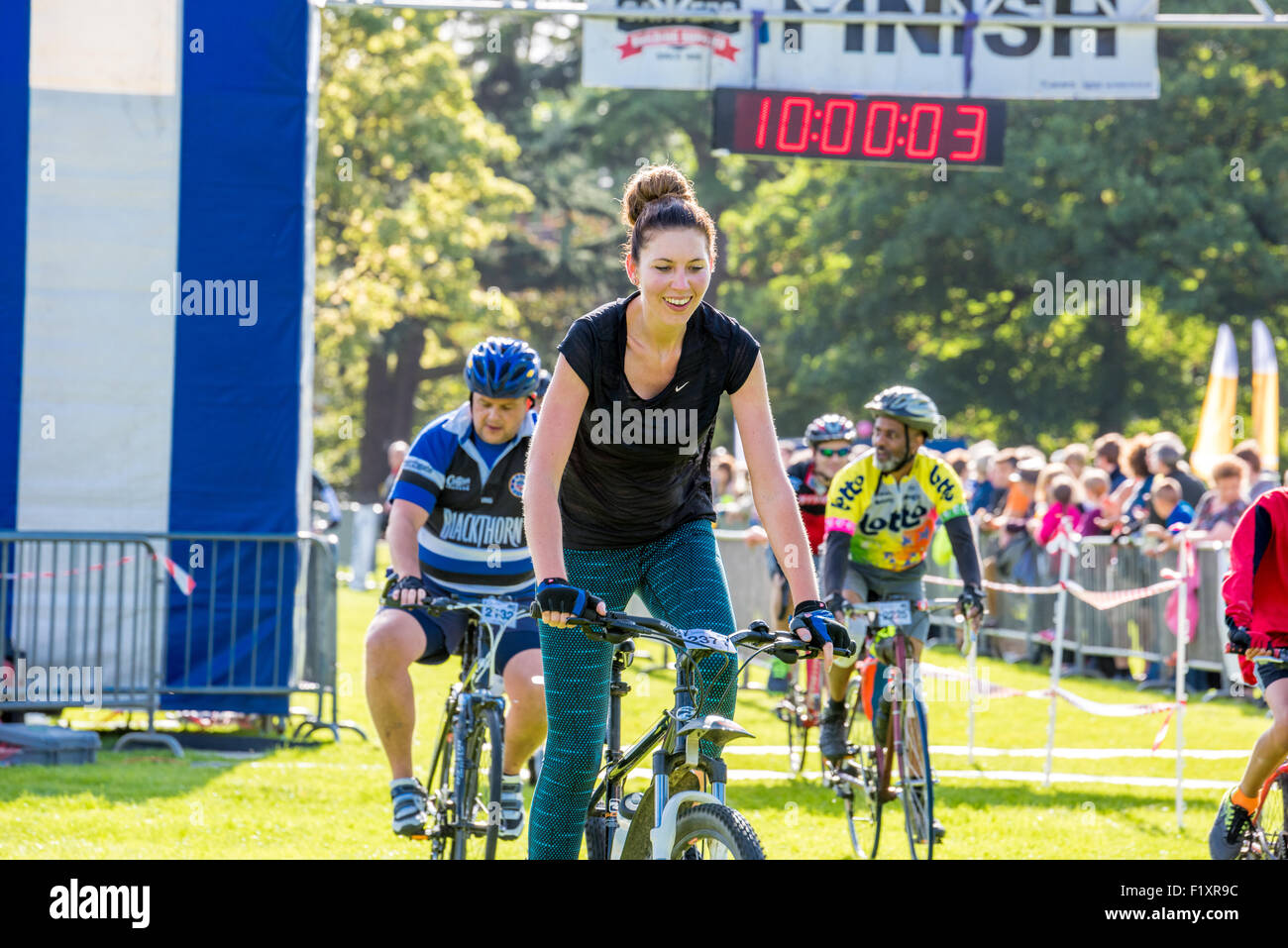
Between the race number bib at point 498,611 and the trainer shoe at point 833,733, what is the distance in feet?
8.53

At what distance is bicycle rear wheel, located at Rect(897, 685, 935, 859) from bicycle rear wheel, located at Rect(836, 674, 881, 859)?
0.78ft

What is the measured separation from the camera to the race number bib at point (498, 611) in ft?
22.2

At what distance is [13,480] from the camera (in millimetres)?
11859

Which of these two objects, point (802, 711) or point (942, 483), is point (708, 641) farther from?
point (802, 711)

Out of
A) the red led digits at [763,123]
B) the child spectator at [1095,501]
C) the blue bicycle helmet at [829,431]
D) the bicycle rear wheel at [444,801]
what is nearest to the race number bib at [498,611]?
the bicycle rear wheel at [444,801]

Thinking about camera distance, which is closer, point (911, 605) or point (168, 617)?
point (911, 605)

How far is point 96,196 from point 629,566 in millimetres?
7944

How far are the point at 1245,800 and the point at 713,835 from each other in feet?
10.5

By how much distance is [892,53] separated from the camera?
13.4 meters

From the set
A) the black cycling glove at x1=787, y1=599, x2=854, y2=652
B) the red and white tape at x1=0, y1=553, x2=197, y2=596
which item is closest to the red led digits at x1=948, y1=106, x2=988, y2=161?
the red and white tape at x1=0, y1=553, x2=197, y2=596

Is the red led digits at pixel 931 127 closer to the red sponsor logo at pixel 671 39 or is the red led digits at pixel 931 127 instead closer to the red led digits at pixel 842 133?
the red led digits at pixel 842 133

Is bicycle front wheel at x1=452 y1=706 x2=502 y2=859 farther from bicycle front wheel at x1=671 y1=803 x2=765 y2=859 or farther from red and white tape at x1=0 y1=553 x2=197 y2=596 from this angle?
red and white tape at x1=0 y1=553 x2=197 y2=596

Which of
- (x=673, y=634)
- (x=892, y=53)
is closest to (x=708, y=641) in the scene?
(x=673, y=634)
